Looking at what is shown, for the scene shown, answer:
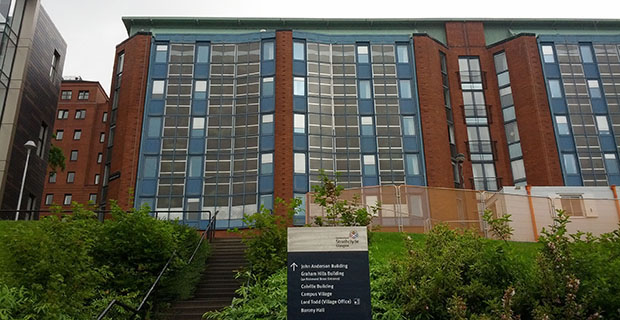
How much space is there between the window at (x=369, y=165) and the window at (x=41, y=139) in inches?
839

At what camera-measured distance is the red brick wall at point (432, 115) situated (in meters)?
39.2

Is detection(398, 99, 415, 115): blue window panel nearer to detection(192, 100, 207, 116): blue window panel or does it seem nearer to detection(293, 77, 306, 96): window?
detection(293, 77, 306, 96): window

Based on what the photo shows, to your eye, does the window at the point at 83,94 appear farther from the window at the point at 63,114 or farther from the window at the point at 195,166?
the window at the point at 195,166

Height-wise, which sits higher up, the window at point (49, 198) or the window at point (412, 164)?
the window at point (49, 198)

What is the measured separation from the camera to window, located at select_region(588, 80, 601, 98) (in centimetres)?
4403

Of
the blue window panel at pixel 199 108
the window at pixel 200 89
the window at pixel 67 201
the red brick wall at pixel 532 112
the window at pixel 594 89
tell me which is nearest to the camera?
the blue window panel at pixel 199 108

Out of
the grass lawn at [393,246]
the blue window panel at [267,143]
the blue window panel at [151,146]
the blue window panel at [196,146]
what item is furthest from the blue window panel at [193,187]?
the grass lawn at [393,246]

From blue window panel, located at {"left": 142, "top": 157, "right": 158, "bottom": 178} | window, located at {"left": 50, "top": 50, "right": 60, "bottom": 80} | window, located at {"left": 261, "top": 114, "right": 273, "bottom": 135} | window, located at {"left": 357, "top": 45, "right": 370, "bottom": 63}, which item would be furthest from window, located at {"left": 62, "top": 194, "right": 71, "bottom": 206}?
window, located at {"left": 357, "top": 45, "right": 370, "bottom": 63}

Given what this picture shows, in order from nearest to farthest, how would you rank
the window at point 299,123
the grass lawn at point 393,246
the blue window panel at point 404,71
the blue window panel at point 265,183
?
the grass lawn at point 393,246, the blue window panel at point 265,183, the window at point 299,123, the blue window panel at point 404,71

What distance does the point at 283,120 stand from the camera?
39.2 meters

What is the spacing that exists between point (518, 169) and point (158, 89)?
2785 cm

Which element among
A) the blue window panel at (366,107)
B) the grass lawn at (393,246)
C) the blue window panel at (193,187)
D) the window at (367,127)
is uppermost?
the blue window panel at (366,107)

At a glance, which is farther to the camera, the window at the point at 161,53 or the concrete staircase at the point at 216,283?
the window at the point at 161,53

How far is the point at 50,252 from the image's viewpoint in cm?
1096
